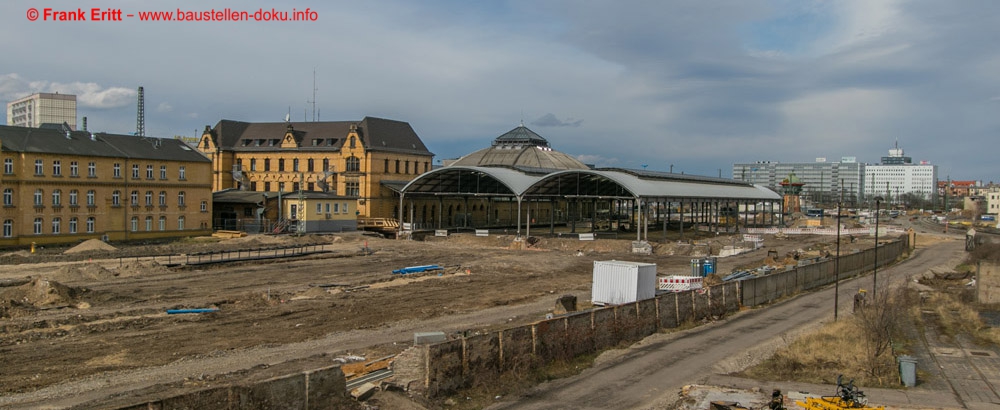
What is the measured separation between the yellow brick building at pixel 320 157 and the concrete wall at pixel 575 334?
49625 millimetres

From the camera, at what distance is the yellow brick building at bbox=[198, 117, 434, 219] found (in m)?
76.9

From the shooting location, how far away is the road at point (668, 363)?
18.4 metres

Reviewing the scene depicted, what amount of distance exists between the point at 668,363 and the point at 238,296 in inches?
806

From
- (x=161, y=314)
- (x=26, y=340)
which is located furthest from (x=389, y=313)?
(x=26, y=340)

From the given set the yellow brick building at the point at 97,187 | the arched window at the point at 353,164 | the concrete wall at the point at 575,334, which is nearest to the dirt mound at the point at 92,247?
the yellow brick building at the point at 97,187

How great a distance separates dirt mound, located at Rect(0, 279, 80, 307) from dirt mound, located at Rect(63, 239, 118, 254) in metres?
19.1

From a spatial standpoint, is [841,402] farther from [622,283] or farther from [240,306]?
[240,306]

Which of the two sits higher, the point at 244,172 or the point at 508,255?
the point at 244,172

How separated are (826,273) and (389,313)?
27.4 meters

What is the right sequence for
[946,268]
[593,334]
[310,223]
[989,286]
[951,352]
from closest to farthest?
[593,334]
[951,352]
[989,286]
[946,268]
[310,223]

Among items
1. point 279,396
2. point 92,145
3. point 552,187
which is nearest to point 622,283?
point 279,396

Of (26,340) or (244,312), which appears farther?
(244,312)

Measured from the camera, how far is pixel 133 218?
185 ft

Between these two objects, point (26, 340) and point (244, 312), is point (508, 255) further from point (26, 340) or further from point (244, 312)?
point (26, 340)
